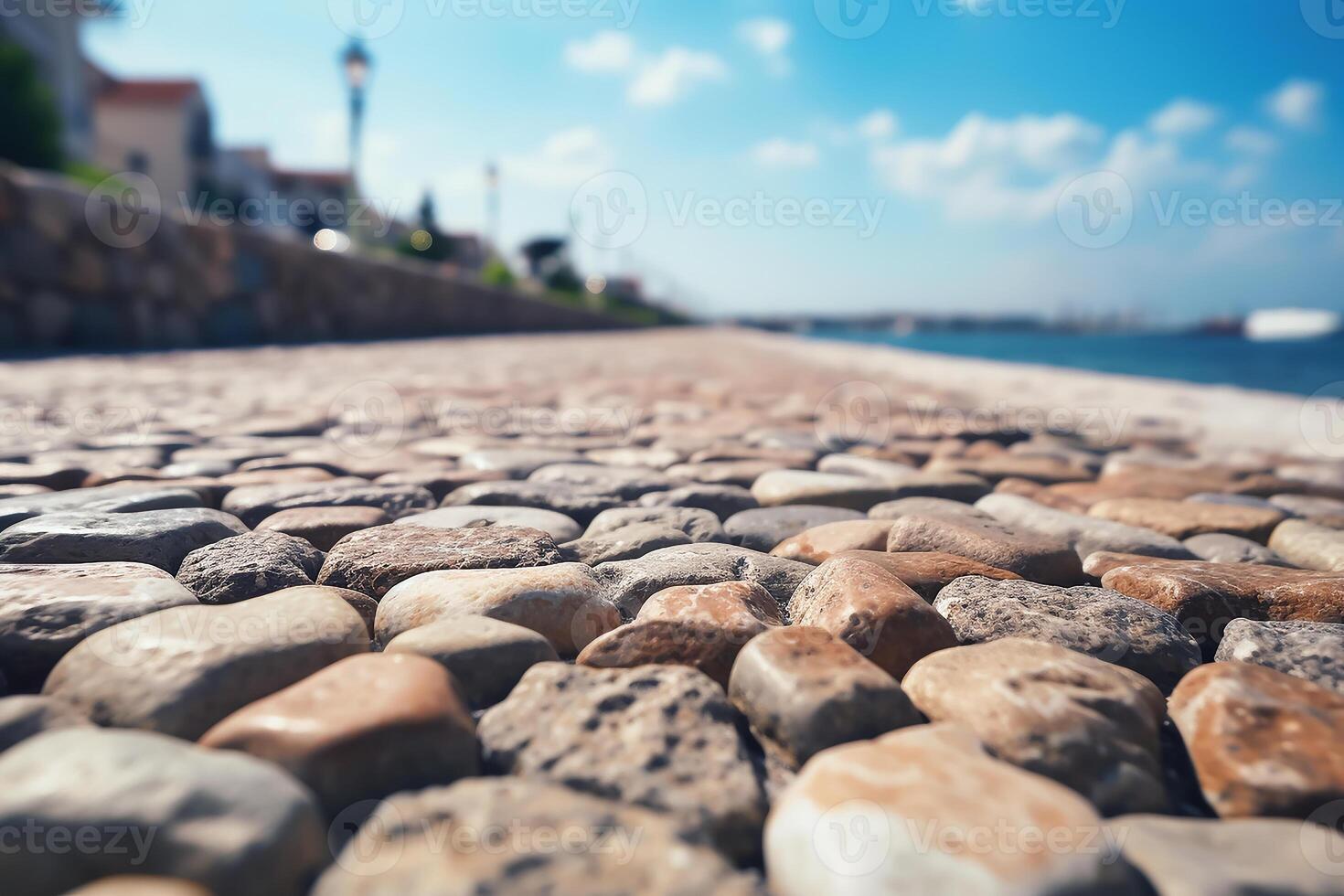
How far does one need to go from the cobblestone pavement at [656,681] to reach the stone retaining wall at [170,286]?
12.9ft

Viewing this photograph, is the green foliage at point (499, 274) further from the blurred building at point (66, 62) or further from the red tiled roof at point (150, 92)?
the red tiled roof at point (150, 92)

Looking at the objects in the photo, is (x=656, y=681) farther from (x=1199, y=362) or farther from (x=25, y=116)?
(x=1199, y=362)

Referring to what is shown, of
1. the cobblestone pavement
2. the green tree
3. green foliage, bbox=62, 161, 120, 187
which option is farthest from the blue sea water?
the green tree

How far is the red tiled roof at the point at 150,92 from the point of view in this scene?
31.4 metres

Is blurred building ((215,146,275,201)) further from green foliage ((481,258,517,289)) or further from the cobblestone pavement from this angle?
the cobblestone pavement

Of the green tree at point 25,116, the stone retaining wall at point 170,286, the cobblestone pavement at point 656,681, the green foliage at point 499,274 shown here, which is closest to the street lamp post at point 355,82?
the stone retaining wall at point 170,286

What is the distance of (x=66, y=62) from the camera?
23484mm

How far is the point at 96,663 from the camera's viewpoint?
88 centimetres

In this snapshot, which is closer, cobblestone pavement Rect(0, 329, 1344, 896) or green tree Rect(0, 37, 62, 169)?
cobblestone pavement Rect(0, 329, 1344, 896)

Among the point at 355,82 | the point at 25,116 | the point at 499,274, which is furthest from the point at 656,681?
the point at 499,274

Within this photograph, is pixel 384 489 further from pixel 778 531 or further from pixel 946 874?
pixel 946 874

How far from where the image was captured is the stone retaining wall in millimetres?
4977

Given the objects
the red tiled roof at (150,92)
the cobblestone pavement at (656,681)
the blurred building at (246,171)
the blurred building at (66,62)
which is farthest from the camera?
the blurred building at (246,171)

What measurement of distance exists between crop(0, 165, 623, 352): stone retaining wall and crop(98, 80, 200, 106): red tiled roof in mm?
29477
